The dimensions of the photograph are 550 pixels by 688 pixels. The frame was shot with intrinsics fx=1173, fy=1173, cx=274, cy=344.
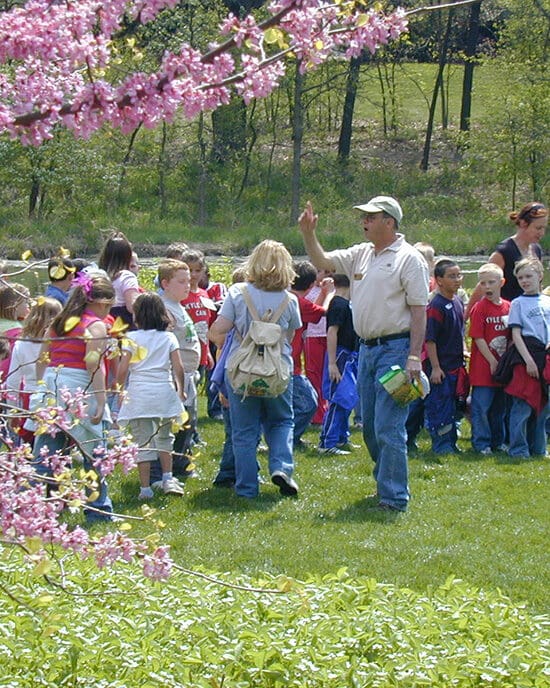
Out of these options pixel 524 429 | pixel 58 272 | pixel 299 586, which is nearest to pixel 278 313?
pixel 524 429

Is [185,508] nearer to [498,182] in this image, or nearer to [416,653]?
[416,653]

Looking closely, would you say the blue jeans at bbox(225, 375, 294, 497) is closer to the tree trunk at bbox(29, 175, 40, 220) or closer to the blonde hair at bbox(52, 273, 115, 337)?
the blonde hair at bbox(52, 273, 115, 337)

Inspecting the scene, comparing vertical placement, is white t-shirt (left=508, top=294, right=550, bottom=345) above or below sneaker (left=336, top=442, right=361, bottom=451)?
above

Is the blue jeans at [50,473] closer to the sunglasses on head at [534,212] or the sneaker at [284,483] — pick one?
the sneaker at [284,483]

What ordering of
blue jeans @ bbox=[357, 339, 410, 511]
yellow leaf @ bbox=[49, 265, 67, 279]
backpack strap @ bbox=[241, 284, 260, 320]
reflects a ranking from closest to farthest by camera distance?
yellow leaf @ bbox=[49, 265, 67, 279], blue jeans @ bbox=[357, 339, 410, 511], backpack strap @ bbox=[241, 284, 260, 320]

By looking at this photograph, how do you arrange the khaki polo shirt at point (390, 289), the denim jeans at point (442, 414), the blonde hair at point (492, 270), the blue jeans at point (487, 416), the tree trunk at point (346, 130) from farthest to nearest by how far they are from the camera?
the tree trunk at point (346, 130)
the blue jeans at point (487, 416)
the denim jeans at point (442, 414)
the blonde hair at point (492, 270)
the khaki polo shirt at point (390, 289)

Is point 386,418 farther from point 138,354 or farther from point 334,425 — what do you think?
point 138,354

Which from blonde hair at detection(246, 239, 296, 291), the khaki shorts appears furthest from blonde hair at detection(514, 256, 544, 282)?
the khaki shorts

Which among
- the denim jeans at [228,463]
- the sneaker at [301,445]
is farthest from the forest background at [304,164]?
the denim jeans at [228,463]

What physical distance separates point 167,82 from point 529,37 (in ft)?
157

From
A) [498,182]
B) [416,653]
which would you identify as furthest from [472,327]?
[498,182]

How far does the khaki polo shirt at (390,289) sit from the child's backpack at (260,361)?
2.30 feet

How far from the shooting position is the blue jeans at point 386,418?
807 centimetres

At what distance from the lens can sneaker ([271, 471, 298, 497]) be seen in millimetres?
8656
